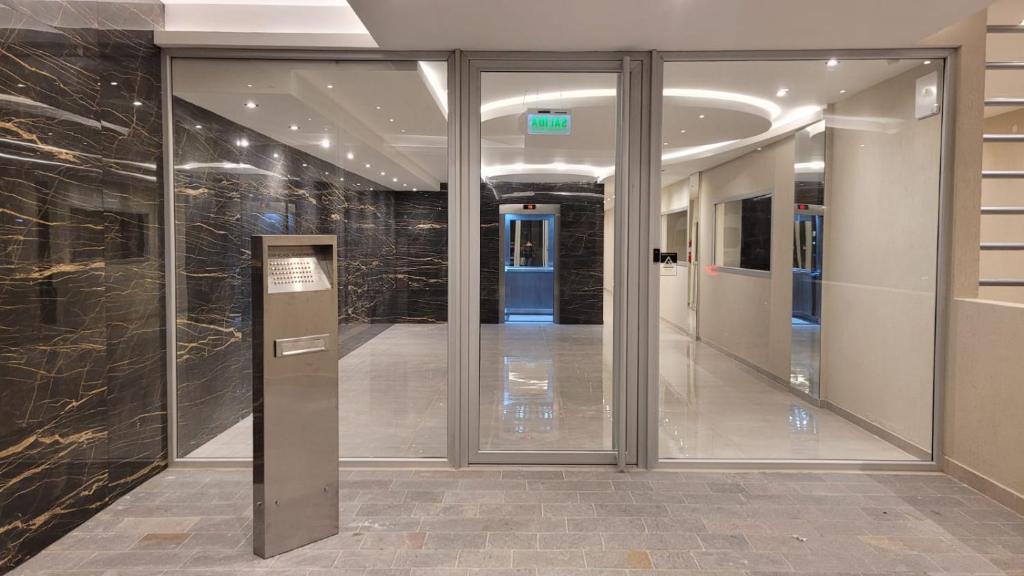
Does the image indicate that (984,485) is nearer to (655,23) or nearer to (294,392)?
(655,23)

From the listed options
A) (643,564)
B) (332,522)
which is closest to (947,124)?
(643,564)

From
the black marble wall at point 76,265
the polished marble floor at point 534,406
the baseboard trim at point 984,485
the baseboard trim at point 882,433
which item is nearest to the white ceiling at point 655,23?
the black marble wall at point 76,265

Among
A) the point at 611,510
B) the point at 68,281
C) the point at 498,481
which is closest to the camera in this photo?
the point at 68,281

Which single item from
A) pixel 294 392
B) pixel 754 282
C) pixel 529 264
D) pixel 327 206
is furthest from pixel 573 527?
pixel 327 206

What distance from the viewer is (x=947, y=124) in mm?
4578

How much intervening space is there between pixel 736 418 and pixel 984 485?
1.66m

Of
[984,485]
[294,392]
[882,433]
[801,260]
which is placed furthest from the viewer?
[801,260]

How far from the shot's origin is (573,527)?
371 cm

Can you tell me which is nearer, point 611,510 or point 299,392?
point 299,392

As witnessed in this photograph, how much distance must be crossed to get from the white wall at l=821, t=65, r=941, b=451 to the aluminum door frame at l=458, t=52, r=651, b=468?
5.39 feet

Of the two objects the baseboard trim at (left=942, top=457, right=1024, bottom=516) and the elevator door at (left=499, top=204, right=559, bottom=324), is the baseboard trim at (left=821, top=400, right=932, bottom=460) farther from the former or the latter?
the elevator door at (left=499, top=204, right=559, bottom=324)

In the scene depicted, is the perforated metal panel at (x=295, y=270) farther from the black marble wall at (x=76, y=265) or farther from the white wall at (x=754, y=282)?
the white wall at (x=754, y=282)

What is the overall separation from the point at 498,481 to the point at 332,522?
4.22 ft

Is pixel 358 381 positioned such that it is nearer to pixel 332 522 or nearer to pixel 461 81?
pixel 332 522
